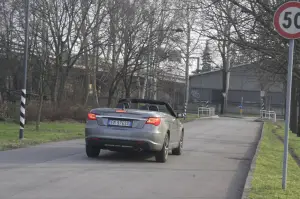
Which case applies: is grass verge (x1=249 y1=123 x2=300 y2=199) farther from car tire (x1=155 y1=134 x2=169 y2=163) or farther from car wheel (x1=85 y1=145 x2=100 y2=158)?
car wheel (x1=85 y1=145 x2=100 y2=158)

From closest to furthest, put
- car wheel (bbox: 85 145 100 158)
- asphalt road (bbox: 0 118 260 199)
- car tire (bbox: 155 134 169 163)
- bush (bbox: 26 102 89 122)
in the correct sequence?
asphalt road (bbox: 0 118 260 199) → car tire (bbox: 155 134 169 163) → car wheel (bbox: 85 145 100 158) → bush (bbox: 26 102 89 122)

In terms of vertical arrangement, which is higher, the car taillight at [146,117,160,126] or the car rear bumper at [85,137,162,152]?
the car taillight at [146,117,160,126]

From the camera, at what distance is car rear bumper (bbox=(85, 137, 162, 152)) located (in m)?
11.6

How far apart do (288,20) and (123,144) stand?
5.16 meters

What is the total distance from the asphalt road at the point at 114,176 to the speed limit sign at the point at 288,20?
2.83 m

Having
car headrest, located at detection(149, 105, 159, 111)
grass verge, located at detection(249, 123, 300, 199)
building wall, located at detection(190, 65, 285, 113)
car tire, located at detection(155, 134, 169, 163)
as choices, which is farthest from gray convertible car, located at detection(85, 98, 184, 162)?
building wall, located at detection(190, 65, 285, 113)

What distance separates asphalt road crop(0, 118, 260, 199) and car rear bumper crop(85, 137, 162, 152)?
38 centimetres

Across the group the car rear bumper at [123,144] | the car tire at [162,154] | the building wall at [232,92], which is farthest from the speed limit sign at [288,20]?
the building wall at [232,92]

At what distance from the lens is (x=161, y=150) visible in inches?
478

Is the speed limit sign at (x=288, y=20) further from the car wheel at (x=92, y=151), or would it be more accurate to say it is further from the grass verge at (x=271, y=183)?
the car wheel at (x=92, y=151)

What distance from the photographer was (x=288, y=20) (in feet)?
26.5

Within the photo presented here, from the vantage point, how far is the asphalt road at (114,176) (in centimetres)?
793

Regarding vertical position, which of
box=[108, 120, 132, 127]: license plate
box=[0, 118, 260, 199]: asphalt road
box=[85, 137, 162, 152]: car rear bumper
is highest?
box=[108, 120, 132, 127]: license plate

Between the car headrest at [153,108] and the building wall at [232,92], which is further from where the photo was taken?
the building wall at [232,92]
